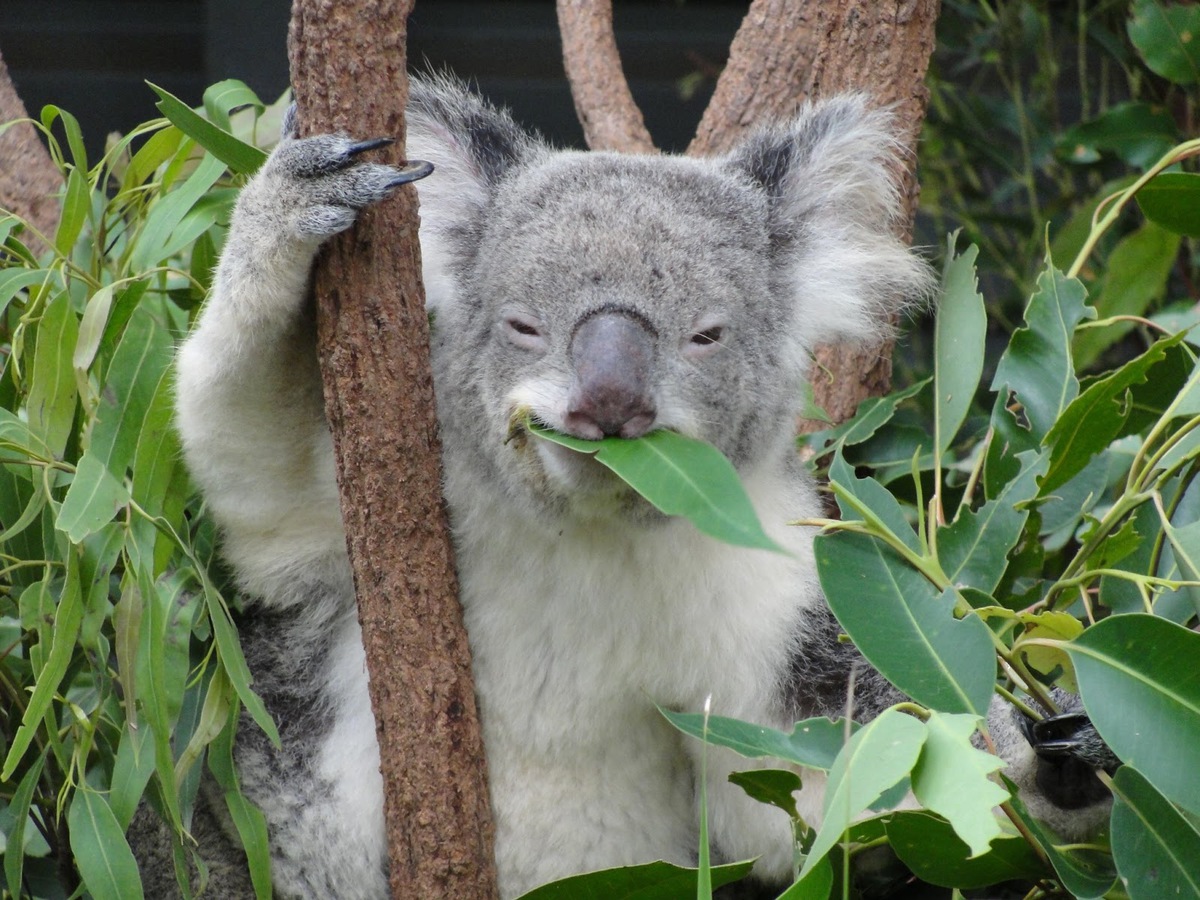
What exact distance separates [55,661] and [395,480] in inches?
18.8

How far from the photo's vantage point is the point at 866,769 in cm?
130

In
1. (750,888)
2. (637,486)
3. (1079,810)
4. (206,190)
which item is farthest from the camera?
(750,888)

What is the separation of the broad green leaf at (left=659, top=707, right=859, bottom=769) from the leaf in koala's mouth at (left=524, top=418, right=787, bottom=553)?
25 centimetres

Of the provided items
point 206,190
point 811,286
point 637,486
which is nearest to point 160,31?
point 206,190

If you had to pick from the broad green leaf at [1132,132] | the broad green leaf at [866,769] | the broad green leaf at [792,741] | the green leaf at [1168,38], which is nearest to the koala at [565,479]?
the broad green leaf at [792,741]

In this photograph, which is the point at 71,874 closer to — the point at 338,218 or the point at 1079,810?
the point at 338,218

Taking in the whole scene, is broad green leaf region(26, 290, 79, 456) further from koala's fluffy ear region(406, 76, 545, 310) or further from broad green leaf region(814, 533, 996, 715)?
broad green leaf region(814, 533, 996, 715)

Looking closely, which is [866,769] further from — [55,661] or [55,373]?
[55,373]

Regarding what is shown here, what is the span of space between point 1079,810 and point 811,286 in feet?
2.78

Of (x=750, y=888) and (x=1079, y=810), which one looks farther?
(x=750, y=888)

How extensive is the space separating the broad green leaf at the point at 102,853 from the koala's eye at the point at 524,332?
806mm

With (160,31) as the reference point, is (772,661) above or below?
below

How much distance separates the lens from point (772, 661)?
2.11 m

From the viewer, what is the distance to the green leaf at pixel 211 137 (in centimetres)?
170
